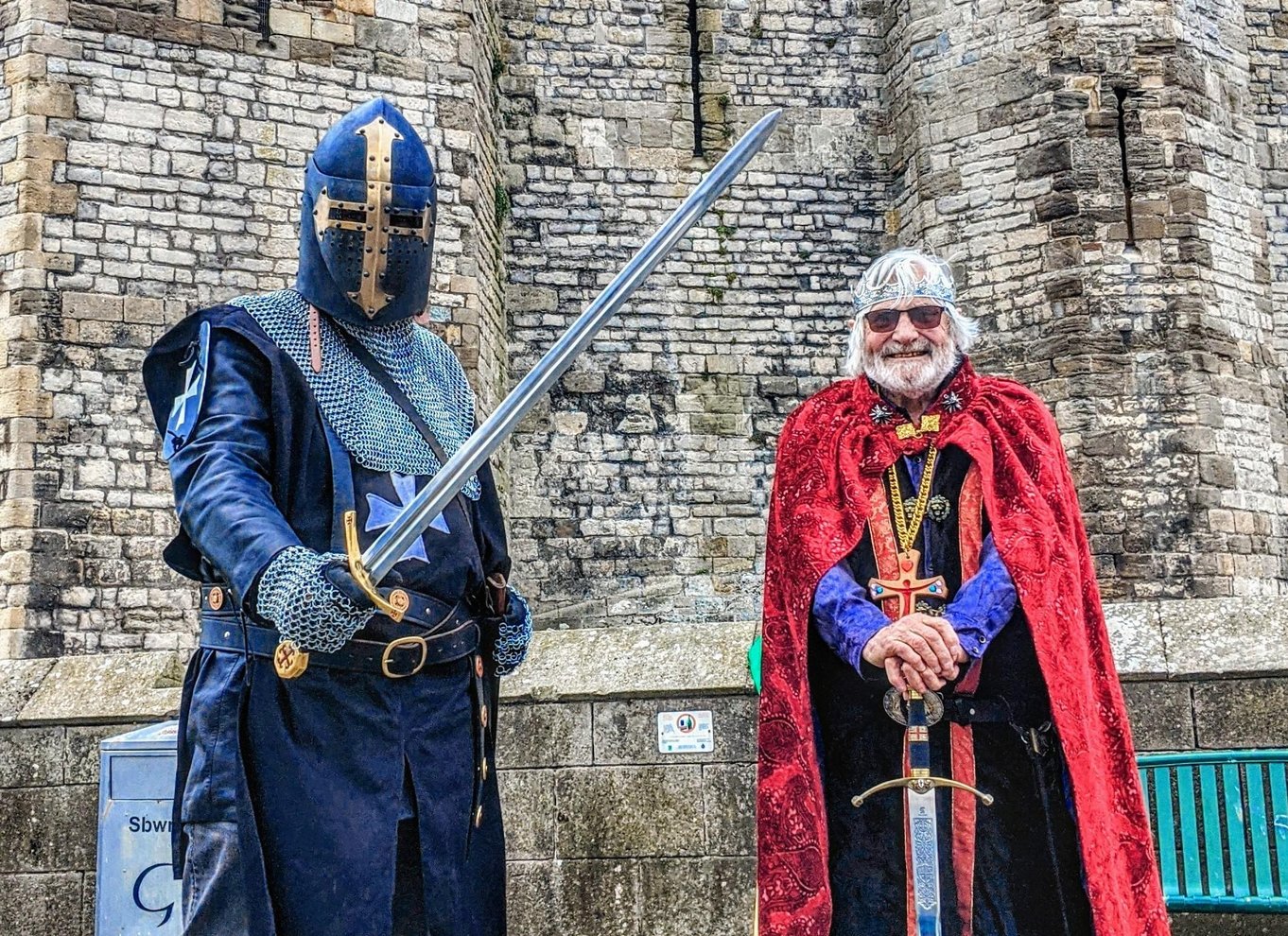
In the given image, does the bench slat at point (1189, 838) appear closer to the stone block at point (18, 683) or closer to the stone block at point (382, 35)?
the stone block at point (18, 683)

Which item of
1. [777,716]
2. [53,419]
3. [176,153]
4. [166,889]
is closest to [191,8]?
[176,153]

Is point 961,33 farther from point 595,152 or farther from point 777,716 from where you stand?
point 777,716

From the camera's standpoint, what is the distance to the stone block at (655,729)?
4078 millimetres

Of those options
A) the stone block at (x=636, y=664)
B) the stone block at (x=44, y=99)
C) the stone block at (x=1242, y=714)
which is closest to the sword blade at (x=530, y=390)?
the stone block at (x=636, y=664)

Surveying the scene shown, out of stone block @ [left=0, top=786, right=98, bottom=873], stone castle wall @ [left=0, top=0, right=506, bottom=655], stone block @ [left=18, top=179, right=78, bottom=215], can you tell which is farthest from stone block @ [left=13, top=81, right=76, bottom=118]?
stone block @ [left=0, top=786, right=98, bottom=873]

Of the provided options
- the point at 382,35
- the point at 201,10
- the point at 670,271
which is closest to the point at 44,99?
the point at 201,10

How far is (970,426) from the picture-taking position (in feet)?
9.05

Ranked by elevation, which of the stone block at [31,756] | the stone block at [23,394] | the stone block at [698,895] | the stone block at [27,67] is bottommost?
the stone block at [698,895]

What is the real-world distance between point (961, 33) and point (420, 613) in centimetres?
927

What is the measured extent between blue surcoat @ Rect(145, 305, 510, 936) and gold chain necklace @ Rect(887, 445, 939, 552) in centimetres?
84

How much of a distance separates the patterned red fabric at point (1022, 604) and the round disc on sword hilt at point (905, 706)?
0.53 feet

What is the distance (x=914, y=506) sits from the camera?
8.93 ft

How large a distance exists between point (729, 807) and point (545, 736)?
58cm

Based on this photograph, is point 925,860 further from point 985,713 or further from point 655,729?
point 655,729
